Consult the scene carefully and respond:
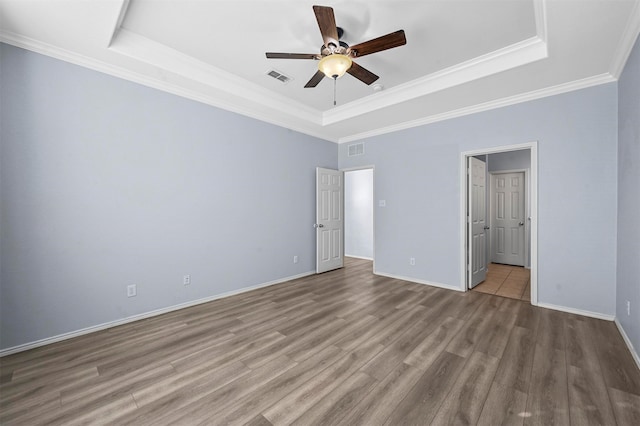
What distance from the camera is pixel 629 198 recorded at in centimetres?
254

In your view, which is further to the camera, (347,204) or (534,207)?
(347,204)

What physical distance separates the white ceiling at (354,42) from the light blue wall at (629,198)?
32 centimetres

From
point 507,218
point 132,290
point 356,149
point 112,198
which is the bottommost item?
point 132,290

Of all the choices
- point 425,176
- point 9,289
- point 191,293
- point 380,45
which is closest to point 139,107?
point 9,289

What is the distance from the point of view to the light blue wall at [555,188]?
3.10 meters

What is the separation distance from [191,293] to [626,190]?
508cm

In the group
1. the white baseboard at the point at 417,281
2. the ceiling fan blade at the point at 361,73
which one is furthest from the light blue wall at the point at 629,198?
the ceiling fan blade at the point at 361,73

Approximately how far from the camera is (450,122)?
4.29 meters

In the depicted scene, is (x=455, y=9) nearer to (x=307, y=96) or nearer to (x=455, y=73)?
(x=455, y=73)

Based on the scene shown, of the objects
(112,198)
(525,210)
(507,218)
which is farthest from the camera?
(507,218)

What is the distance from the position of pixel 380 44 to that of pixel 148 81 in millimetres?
2757

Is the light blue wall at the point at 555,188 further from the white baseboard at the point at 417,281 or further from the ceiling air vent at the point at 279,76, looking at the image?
the ceiling air vent at the point at 279,76

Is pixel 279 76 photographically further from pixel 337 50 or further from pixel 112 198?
pixel 112 198

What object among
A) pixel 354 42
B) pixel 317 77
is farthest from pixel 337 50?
pixel 354 42
